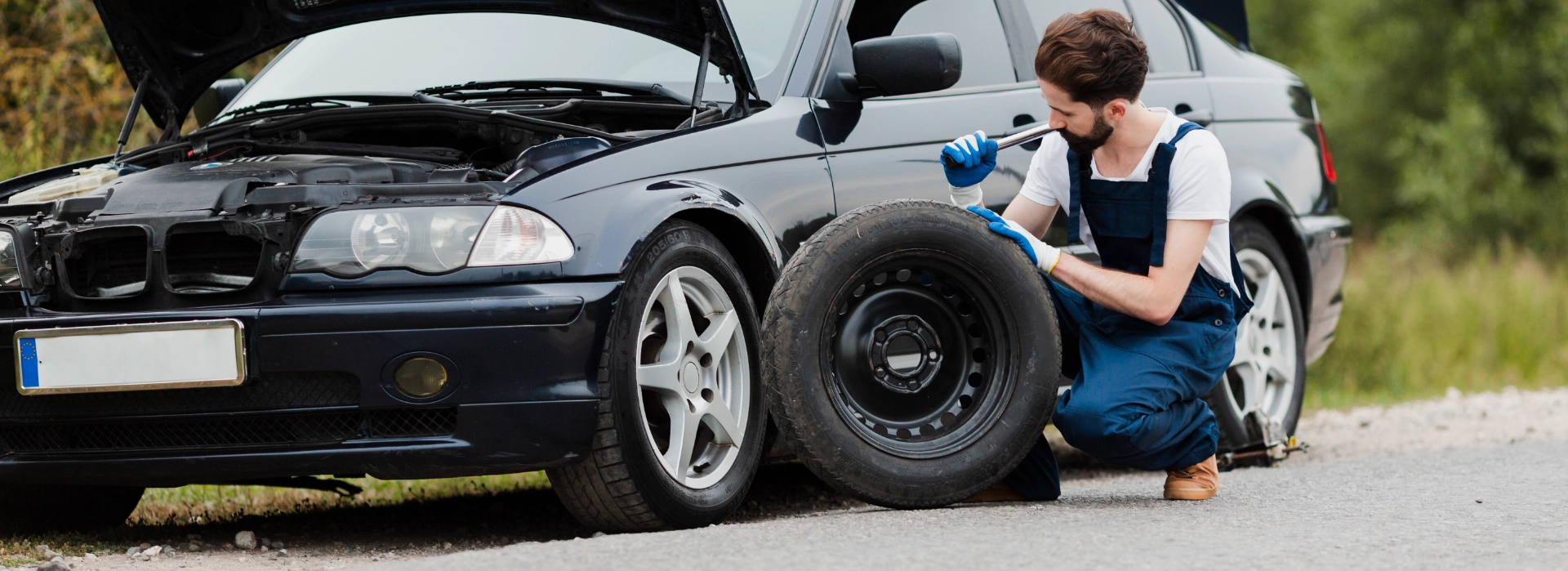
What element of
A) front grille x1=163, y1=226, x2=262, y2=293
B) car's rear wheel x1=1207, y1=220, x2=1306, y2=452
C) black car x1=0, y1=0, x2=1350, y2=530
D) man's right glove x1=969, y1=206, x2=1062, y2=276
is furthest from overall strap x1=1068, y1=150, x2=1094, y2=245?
front grille x1=163, y1=226, x2=262, y2=293

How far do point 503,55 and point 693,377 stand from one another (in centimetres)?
130

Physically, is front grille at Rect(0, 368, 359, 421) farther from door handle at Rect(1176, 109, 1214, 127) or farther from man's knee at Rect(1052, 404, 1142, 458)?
door handle at Rect(1176, 109, 1214, 127)

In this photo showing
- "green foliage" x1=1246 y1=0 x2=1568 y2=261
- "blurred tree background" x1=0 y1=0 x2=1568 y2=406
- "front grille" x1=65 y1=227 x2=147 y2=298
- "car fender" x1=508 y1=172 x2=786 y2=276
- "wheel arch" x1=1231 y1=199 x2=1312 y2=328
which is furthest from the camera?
"green foliage" x1=1246 y1=0 x2=1568 y2=261

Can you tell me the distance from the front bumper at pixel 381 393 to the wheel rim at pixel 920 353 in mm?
754

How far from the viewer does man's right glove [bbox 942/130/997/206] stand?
13.0 feet

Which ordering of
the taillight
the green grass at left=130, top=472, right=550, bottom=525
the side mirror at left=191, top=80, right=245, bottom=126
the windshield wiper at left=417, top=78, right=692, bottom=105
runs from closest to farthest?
the windshield wiper at left=417, top=78, right=692, bottom=105 < the green grass at left=130, top=472, right=550, bottom=525 < the side mirror at left=191, top=80, right=245, bottom=126 < the taillight

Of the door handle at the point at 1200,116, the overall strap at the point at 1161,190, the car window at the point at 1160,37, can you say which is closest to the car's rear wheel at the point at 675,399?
the overall strap at the point at 1161,190

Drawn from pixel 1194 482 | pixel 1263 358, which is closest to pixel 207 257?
pixel 1194 482

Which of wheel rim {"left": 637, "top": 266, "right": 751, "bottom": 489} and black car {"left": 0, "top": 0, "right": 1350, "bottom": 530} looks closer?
black car {"left": 0, "top": 0, "right": 1350, "bottom": 530}

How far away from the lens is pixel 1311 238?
19.0ft

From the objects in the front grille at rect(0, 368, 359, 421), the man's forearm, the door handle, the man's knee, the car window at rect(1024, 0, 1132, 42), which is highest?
the car window at rect(1024, 0, 1132, 42)

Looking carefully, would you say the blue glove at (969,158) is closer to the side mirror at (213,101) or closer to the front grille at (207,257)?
the front grille at (207,257)

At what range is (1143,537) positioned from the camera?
3322mm

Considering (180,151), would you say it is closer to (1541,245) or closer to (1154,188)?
(1154,188)
